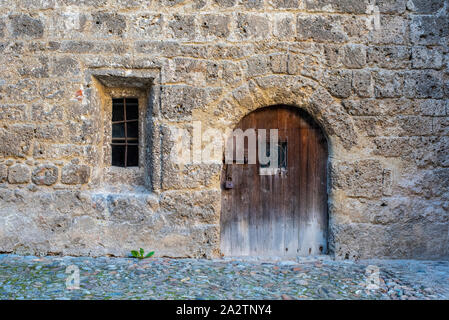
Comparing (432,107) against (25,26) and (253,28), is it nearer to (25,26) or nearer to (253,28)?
(253,28)

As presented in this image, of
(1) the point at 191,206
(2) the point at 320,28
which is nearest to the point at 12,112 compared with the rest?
(1) the point at 191,206

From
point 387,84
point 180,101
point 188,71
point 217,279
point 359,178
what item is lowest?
point 217,279

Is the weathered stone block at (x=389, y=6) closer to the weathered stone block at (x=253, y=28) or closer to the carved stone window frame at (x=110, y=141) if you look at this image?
the weathered stone block at (x=253, y=28)

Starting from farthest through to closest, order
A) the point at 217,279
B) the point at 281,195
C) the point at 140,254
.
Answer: the point at 281,195
the point at 140,254
the point at 217,279

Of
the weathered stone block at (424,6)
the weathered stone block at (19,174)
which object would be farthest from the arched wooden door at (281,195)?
the weathered stone block at (19,174)

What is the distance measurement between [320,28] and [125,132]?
2.25 m

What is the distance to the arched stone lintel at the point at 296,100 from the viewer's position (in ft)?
12.0

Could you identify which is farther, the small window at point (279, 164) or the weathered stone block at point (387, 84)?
the small window at point (279, 164)

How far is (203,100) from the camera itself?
3.65 m

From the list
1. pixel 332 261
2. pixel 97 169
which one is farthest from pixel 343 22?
pixel 97 169

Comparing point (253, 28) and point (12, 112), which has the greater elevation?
point (253, 28)

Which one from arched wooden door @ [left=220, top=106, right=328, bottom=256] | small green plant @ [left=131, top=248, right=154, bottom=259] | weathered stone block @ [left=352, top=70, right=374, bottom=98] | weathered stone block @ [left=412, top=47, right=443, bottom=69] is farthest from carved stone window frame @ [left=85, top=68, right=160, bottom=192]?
weathered stone block @ [left=412, top=47, right=443, bottom=69]

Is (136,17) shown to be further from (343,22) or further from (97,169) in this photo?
(343,22)

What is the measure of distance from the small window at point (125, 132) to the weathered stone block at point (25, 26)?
38.3 inches
